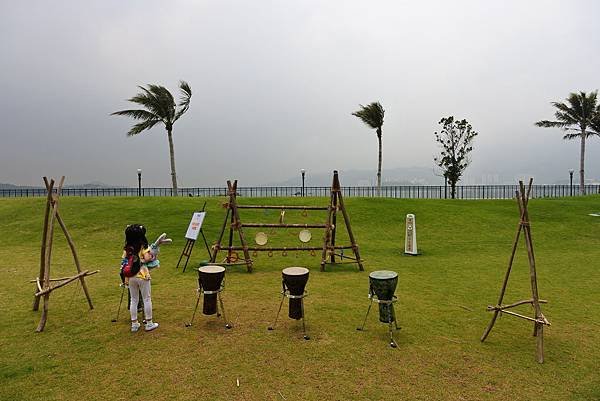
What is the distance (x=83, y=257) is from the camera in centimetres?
1180

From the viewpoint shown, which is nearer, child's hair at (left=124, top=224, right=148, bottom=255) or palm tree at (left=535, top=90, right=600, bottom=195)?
child's hair at (left=124, top=224, right=148, bottom=255)

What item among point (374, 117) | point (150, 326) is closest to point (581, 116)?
point (374, 117)

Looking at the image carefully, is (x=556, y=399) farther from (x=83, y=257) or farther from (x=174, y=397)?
(x=83, y=257)

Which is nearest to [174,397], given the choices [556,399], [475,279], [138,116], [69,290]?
[556,399]

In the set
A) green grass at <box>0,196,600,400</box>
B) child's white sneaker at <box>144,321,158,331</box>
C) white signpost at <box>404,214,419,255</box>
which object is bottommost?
green grass at <box>0,196,600,400</box>

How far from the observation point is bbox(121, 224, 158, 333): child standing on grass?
5.74m

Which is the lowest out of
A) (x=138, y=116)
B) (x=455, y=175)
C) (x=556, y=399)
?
(x=556, y=399)

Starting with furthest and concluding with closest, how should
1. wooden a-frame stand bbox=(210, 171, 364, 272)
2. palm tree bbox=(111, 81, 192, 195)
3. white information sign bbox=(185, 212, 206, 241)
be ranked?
palm tree bbox=(111, 81, 192, 195) → wooden a-frame stand bbox=(210, 171, 364, 272) → white information sign bbox=(185, 212, 206, 241)

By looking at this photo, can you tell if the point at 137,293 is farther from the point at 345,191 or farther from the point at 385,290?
the point at 345,191

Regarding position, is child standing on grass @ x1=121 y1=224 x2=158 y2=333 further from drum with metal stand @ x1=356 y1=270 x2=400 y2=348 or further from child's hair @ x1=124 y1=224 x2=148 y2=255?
drum with metal stand @ x1=356 y1=270 x2=400 y2=348

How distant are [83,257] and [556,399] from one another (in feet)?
39.2

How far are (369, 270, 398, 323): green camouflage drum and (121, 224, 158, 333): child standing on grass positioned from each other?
334 cm

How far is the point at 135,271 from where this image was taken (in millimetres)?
5730

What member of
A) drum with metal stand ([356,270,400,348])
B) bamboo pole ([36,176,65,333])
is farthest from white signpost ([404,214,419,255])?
bamboo pole ([36,176,65,333])
